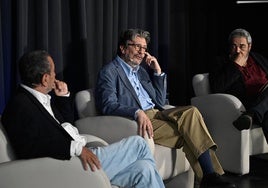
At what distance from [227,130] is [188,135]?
27.3 inches

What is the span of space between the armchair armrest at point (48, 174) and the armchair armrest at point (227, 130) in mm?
1719

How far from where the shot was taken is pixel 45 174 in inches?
91.0

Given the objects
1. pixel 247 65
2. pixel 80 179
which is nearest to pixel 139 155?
pixel 80 179

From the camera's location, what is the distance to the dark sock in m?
3.35

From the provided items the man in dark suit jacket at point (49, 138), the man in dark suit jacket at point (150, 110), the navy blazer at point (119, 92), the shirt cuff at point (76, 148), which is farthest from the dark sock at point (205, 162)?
the shirt cuff at point (76, 148)

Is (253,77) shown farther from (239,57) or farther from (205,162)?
(205,162)

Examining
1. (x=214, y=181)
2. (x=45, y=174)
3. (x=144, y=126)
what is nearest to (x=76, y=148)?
(x=45, y=174)

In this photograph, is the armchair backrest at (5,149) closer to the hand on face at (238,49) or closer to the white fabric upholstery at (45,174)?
the white fabric upholstery at (45,174)

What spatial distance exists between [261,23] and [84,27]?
6.61 ft

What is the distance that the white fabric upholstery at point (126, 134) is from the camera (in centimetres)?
324

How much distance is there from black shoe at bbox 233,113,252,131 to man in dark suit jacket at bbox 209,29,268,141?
23cm

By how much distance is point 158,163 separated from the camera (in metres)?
3.22

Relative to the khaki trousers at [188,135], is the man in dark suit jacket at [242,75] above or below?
above

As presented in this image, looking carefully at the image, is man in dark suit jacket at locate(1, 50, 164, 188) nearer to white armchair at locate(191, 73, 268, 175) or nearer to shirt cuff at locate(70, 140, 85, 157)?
shirt cuff at locate(70, 140, 85, 157)
